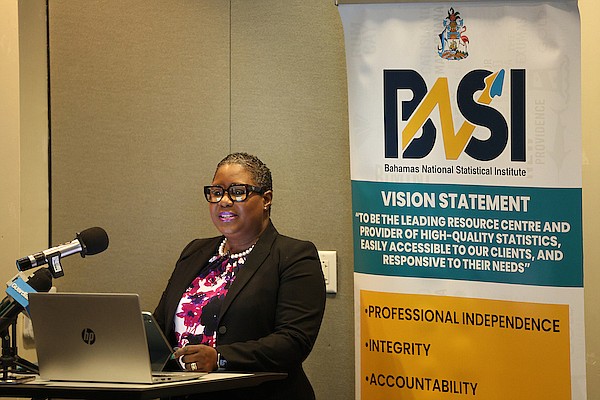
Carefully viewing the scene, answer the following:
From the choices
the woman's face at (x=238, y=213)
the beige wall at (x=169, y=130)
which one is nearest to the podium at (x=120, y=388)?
the woman's face at (x=238, y=213)

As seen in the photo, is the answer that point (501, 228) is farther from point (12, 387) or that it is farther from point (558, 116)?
point (12, 387)

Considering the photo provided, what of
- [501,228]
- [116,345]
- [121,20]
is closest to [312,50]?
[121,20]

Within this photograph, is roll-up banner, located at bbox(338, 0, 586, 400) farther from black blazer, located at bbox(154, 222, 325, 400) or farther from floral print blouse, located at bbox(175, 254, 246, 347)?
floral print blouse, located at bbox(175, 254, 246, 347)

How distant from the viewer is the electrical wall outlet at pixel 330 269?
3.88 m

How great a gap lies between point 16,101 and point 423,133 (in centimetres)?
188

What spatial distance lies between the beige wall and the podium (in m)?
1.36

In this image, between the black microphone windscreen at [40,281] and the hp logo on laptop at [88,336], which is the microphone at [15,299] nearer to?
the black microphone windscreen at [40,281]

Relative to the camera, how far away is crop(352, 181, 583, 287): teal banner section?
321cm

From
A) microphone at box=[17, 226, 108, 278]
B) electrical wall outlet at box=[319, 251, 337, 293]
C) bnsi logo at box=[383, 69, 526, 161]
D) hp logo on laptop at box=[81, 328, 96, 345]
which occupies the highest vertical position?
bnsi logo at box=[383, 69, 526, 161]

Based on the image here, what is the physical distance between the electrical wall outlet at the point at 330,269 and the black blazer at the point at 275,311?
0.50 m

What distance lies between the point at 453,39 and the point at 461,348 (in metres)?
1.12

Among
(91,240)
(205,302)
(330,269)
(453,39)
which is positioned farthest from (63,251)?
(453,39)

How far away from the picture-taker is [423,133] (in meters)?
3.38

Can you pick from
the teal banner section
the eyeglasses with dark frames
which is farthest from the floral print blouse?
the teal banner section
